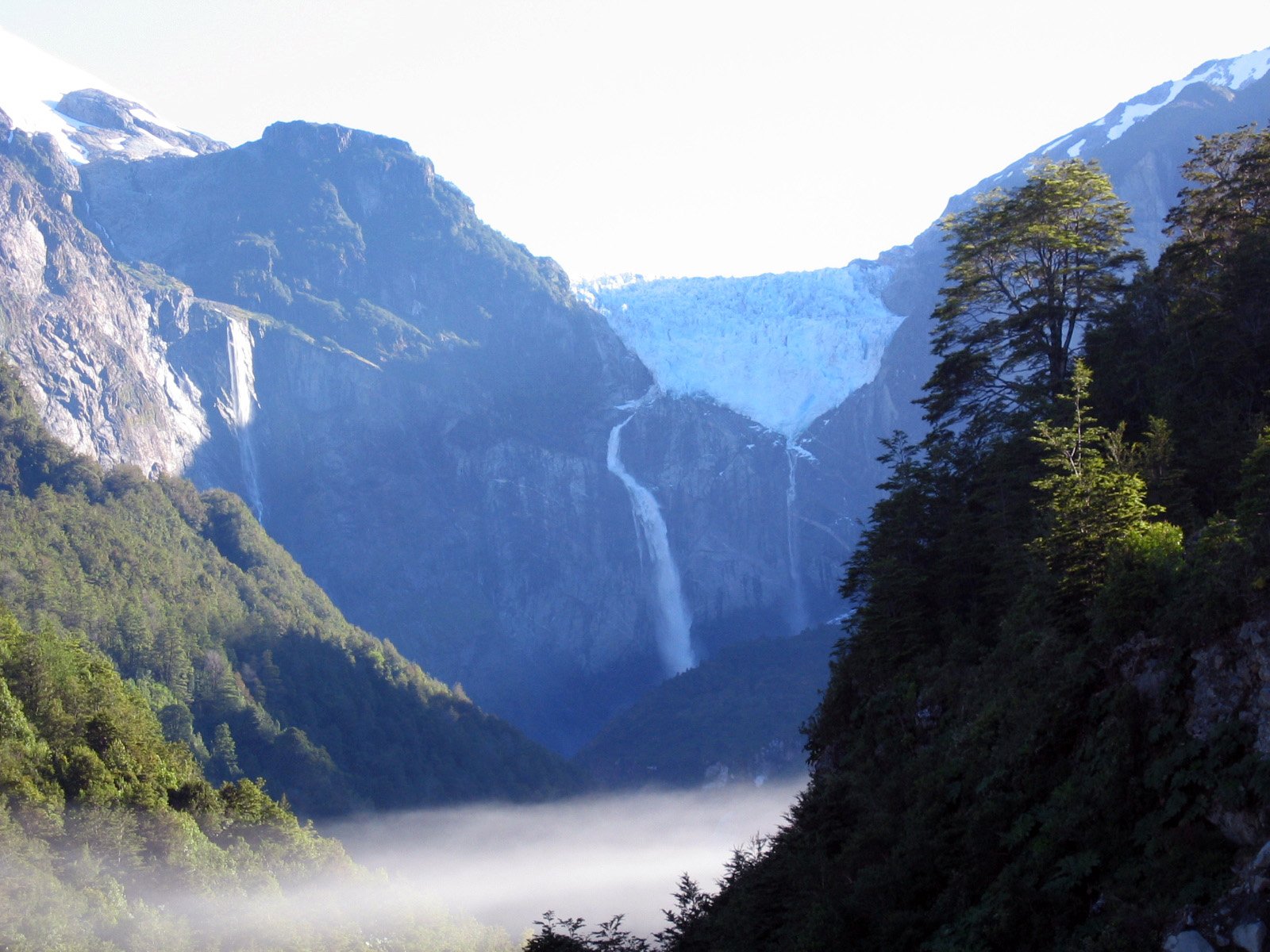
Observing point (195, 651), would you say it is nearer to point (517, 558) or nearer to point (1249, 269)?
point (517, 558)

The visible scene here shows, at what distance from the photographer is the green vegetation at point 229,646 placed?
108125 mm

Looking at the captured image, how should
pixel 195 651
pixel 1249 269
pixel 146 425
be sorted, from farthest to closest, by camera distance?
pixel 146 425, pixel 195 651, pixel 1249 269

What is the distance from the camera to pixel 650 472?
200 m

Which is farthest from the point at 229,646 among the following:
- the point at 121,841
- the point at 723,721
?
the point at 121,841

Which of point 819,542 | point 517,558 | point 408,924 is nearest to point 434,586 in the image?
point 517,558

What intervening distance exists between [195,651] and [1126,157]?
14147 cm

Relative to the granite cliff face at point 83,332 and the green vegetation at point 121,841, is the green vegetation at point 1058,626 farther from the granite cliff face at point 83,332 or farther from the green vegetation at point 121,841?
the granite cliff face at point 83,332

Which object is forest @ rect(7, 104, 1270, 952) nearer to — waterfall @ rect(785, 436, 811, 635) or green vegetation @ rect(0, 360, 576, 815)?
green vegetation @ rect(0, 360, 576, 815)

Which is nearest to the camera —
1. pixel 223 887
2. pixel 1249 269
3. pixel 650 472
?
pixel 1249 269

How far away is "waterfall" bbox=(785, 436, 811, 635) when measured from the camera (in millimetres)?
187250

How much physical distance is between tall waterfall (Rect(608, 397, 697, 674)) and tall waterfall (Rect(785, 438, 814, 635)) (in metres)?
16.5

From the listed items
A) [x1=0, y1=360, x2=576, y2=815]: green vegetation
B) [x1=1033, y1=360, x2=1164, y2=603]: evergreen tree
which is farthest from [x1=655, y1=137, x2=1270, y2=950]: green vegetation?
[x1=0, y1=360, x2=576, y2=815]: green vegetation

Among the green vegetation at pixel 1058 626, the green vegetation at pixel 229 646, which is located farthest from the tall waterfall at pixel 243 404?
the green vegetation at pixel 1058 626

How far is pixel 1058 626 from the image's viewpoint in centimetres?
2048
